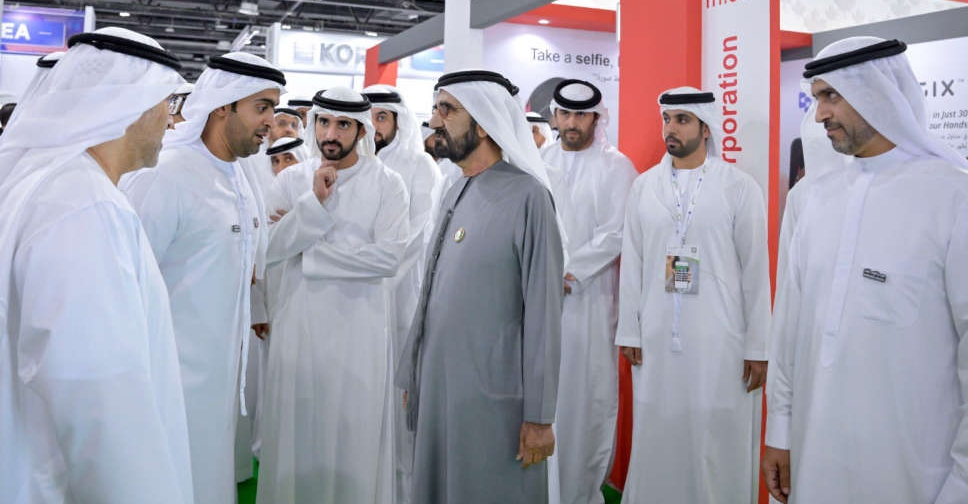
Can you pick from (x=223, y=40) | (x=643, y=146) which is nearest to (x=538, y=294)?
(x=643, y=146)

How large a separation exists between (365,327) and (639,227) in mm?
1395

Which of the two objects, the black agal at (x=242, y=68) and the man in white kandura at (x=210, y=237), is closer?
the man in white kandura at (x=210, y=237)

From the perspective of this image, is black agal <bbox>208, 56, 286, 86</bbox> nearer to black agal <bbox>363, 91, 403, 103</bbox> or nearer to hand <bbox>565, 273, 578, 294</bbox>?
hand <bbox>565, 273, 578, 294</bbox>

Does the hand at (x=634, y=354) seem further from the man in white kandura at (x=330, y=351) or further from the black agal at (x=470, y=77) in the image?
the black agal at (x=470, y=77)

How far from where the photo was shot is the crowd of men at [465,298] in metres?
1.57

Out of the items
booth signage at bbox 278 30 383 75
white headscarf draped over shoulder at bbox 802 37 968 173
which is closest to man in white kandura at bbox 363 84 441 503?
white headscarf draped over shoulder at bbox 802 37 968 173

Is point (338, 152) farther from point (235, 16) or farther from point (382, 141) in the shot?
point (235, 16)

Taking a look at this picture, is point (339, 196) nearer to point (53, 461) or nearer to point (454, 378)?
point (454, 378)

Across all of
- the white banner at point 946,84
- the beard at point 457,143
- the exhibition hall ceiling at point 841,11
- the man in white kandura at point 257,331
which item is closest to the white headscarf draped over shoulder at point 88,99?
the beard at point 457,143

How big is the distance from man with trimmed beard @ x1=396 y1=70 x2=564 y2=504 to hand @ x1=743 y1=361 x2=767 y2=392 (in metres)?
1.41

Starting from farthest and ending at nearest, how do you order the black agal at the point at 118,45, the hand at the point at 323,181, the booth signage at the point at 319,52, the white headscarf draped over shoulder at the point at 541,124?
the booth signage at the point at 319,52
the white headscarf draped over shoulder at the point at 541,124
the hand at the point at 323,181
the black agal at the point at 118,45

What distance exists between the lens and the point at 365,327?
11.9 feet

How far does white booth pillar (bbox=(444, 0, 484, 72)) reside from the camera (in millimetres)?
6797

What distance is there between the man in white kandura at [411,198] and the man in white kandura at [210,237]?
1413mm
